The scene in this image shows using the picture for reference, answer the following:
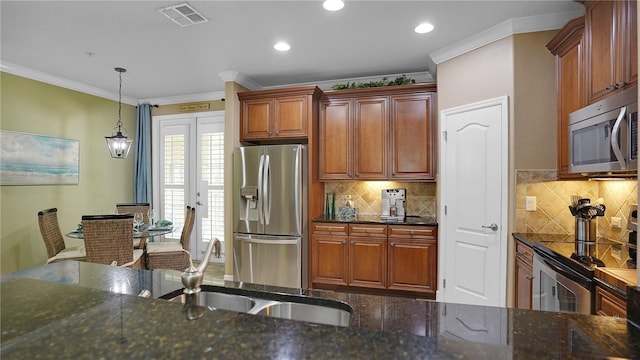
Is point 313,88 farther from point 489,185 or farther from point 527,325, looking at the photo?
point 527,325

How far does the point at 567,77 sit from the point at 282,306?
105 inches

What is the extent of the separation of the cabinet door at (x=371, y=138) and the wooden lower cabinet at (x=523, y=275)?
1661 millimetres

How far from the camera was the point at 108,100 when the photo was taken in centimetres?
507

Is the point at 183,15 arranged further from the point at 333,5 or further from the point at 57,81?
the point at 57,81

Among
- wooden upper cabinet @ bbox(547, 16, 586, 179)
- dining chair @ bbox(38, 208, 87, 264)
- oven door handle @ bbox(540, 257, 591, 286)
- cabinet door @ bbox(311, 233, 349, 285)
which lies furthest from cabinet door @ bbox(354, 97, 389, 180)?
dining chair @ bbox(38, 208, 87, 264)

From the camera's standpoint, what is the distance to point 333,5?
255 cm

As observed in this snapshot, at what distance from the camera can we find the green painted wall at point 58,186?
387cm

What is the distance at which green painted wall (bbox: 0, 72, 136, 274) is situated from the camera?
12.7ft

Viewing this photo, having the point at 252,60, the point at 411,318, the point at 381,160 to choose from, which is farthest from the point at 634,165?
the point at 252,60

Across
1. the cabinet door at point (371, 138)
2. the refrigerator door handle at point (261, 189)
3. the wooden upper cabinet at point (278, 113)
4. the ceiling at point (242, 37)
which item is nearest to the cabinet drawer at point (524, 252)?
the cabinet door at point (371, 138)

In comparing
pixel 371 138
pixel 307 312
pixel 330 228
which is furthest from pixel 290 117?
pixel 307 312

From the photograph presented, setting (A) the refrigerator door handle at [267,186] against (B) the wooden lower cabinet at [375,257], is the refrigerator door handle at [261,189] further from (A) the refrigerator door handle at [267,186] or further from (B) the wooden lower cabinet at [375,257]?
(B) the wooden lower cabinet at [375,257]

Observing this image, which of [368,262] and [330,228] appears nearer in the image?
[368,262]

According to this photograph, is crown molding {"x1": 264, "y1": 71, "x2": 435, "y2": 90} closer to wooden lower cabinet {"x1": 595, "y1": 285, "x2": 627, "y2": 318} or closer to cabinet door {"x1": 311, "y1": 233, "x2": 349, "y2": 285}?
cabinet door {"x1": 311, "y1": 233, "x2": 349, "y2": 285}
